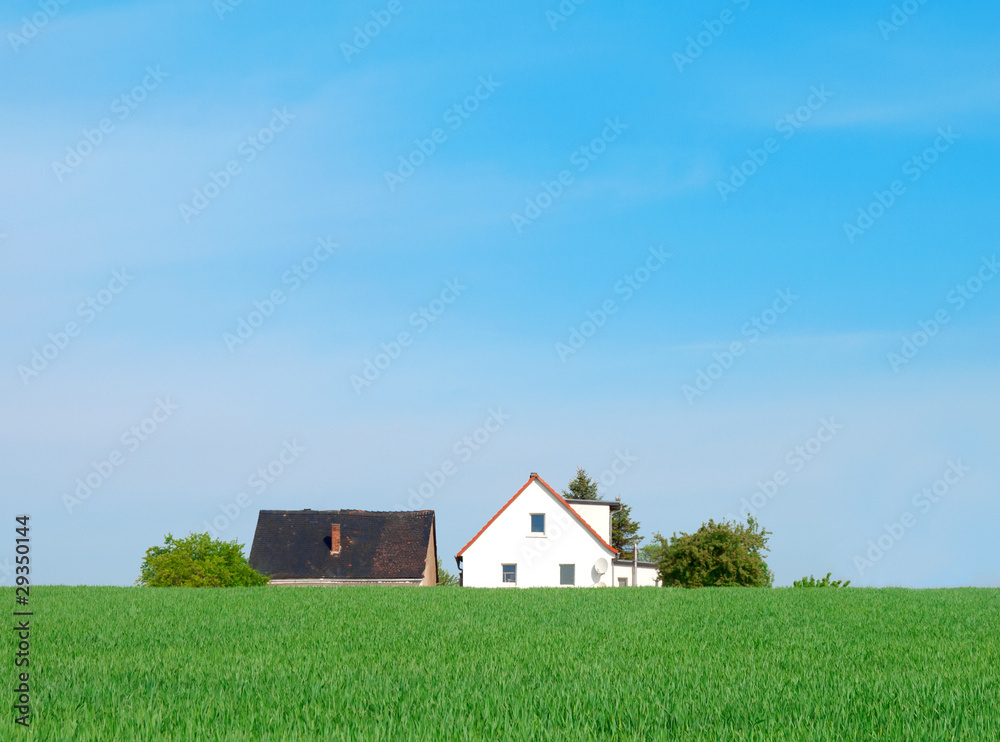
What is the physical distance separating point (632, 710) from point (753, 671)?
11.0ft

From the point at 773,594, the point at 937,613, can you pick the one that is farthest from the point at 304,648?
the point at 773,594

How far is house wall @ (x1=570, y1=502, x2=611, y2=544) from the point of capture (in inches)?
2430

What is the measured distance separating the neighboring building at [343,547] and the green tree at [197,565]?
1828 cm

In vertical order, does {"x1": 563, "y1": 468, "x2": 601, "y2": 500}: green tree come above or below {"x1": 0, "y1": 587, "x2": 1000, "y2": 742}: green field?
above

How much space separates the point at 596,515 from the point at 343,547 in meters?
18.5

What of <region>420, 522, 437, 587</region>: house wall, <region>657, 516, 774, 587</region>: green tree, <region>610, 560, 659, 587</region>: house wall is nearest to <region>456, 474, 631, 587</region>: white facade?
<region>610, 560, 659, 587</region>: house wall

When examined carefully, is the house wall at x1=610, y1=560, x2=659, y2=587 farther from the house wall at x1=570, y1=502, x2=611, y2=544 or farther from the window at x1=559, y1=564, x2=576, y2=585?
the window at x1=559, y1=564, x2=576, y2=585

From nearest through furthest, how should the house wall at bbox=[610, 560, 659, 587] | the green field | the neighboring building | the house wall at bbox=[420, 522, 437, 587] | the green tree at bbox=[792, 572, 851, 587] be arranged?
the green field < the green tree at bbox=[792, 572, 851, 587] < the house wall at bbox=[610, 560, 659, 587] < the neighboring building < the house wall at bbox=[420, 522, 437, 587]

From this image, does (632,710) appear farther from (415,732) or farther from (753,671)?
(753,671)

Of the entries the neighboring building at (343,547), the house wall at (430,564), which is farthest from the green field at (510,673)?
the house wall at (430,564)

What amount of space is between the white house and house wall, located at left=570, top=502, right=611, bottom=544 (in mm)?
2387

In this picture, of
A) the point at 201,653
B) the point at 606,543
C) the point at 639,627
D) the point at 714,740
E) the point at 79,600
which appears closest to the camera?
the point at 714,740

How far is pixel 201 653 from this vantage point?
13.0 m

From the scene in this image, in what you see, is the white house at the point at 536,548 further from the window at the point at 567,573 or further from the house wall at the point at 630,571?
the house wall at the point at 630,571
